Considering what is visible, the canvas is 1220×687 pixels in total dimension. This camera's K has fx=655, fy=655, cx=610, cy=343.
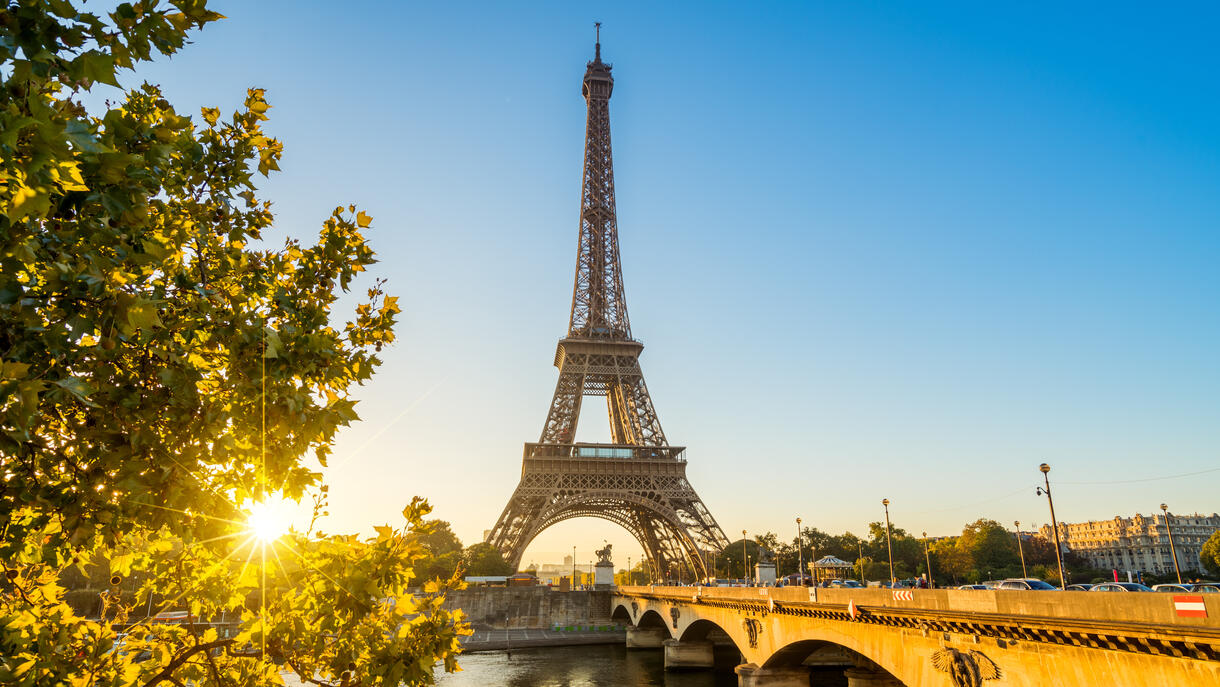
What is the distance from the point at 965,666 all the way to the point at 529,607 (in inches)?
2176

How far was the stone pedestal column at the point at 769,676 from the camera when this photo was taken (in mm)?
30703

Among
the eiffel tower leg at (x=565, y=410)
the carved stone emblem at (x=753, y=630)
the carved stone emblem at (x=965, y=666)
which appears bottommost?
the carved stone emblem at (x=753, y=630)

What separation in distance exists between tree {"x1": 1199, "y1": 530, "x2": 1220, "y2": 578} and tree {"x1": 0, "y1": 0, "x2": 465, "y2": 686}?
355ft

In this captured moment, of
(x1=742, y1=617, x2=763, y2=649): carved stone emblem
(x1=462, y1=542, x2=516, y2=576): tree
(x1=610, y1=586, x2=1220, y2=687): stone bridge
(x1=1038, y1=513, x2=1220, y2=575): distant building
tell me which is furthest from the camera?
(x1=1038, y1=513, x2=1220, y2=575): distant building

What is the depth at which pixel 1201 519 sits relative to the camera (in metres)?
158

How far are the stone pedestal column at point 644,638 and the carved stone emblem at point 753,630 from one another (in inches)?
1161

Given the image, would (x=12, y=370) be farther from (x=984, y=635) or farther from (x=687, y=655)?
(x=687, y=655)

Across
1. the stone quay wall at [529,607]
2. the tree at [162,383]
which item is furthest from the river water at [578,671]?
the tree at [162,383]

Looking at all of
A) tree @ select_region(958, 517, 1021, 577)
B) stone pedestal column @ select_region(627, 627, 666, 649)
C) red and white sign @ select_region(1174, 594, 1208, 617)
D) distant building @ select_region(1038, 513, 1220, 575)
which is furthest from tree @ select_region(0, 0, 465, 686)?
distant building @ select_region(1038, 513, 1220, 575)

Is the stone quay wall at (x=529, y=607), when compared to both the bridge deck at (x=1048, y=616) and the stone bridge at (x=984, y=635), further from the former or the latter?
the bridge deck at (x=1048, y=616)

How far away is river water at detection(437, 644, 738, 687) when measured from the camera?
41.3m

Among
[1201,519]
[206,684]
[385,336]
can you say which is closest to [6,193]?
[385,336]

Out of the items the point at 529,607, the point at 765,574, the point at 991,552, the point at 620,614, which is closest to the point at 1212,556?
the point at 991,552

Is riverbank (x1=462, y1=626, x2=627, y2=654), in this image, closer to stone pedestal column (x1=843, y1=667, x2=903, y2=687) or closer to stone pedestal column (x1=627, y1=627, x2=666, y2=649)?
stone pedestal column (x1=627, y1=627, x2=666, y2=649)
